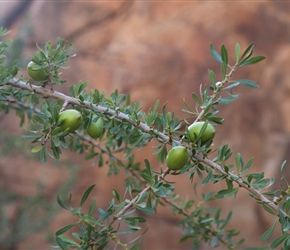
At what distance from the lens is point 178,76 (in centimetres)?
269

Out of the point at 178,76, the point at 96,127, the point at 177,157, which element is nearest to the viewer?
the point at 177,157

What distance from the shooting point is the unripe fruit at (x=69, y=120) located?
580 mm

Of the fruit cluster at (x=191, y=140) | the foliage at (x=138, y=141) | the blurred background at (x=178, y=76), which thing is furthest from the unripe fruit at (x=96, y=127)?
the blurred background at (x=178, y=76)

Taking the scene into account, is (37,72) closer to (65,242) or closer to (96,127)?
(96,127)

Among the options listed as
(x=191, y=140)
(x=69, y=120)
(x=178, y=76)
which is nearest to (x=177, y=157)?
(x=191, y=140)

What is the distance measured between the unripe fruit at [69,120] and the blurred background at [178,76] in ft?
6.74

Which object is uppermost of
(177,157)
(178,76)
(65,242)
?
(178,76)

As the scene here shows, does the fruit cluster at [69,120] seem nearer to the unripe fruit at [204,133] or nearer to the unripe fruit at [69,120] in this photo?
the unripe fruit at [69,120]

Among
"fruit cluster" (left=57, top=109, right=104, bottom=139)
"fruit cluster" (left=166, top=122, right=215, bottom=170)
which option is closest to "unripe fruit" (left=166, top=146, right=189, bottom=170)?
"fruit cluster" (left=166, top=122, right=215, bottom=170)

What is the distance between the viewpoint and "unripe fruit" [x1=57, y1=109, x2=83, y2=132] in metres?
0.58

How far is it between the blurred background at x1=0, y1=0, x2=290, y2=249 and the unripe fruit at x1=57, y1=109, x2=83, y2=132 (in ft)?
6.74

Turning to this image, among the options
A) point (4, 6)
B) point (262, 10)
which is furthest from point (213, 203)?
point (4, 6)

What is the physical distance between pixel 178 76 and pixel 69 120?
84.6 inches

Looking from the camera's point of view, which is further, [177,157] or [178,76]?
[178,76]
